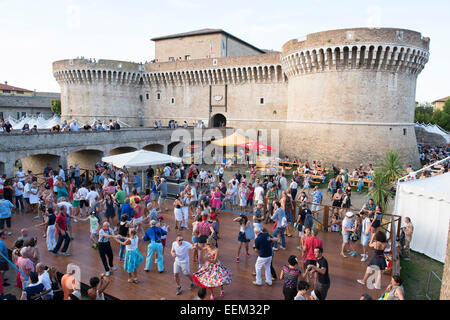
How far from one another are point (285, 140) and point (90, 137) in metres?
16.1

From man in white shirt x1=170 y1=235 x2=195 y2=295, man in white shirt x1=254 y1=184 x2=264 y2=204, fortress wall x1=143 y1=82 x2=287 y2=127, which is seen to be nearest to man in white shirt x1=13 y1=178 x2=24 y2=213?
man in white shirt x1=170 y1=235 x2=195 y2=295

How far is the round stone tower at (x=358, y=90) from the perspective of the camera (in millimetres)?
21734

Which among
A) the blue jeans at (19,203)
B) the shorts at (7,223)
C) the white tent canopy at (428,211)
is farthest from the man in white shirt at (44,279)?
the white tent canopy at (428,211)

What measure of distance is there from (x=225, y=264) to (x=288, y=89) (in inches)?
890

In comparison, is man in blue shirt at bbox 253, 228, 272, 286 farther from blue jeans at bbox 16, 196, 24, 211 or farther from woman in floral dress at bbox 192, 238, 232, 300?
blue jeans at bbox 16, 196, 24, 211

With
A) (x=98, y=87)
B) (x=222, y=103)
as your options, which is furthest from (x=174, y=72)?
(x=98, y=87)

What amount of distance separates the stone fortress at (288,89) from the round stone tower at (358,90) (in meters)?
0.07

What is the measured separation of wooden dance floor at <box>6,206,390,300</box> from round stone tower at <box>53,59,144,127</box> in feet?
90.5

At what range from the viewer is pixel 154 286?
6.96m

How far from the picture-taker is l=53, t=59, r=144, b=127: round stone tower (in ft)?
114

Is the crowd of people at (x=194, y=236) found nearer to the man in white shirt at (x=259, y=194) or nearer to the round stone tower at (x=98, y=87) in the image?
the man in white shirt at (x=259, y=194)

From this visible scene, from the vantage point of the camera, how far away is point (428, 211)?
999 cm

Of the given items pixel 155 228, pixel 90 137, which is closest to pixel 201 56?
pixel 90 137

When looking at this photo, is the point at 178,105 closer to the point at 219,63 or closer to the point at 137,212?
the point at 219,63
